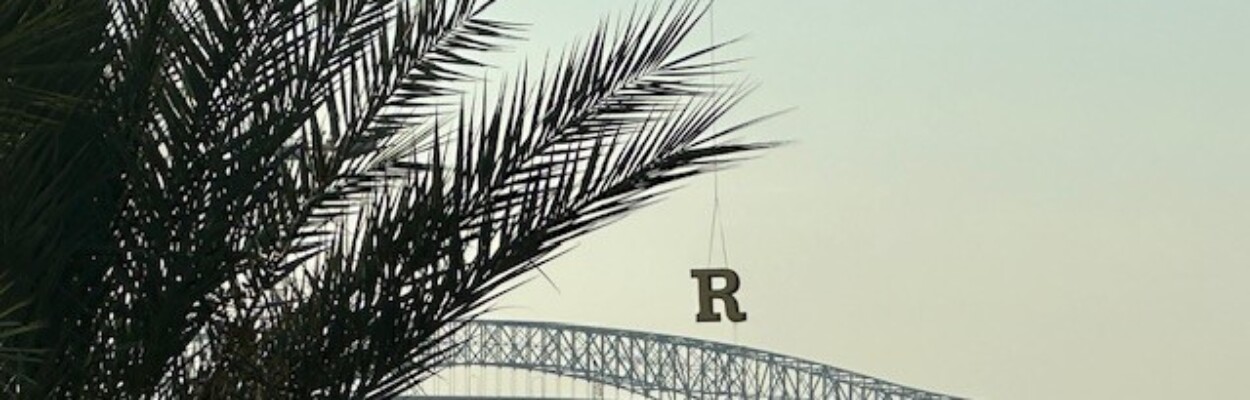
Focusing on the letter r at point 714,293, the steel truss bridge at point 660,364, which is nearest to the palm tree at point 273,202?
the letter r at point 714,293

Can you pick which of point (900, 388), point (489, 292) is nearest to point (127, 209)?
point (489, 292)

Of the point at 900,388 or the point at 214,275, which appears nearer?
the point at 214,275

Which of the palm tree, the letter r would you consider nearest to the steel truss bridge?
the letter r

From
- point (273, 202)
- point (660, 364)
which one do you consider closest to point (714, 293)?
point (273, 202)

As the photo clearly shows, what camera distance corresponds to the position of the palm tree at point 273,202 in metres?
6.85

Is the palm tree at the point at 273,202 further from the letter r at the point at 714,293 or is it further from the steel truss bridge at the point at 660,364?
the steel truss bridge at the point at 660,364

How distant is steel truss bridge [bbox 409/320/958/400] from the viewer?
99.2 meters

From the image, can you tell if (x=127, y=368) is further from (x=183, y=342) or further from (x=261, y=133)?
(x=261, y=133)

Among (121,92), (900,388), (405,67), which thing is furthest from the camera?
(900,388)

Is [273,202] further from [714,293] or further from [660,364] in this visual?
[660,364]

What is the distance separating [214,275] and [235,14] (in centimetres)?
62

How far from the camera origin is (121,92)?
6.88 meters

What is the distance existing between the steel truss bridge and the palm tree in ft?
300

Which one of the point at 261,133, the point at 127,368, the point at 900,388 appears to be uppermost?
the point at 900,388
